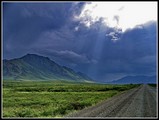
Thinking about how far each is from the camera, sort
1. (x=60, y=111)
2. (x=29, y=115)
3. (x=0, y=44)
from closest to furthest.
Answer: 1. (x=0, y=44)
2. (x=29, y=115)
3. (x=60, y=111)

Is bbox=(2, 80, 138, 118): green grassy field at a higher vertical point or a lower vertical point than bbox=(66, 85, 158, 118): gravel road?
lower

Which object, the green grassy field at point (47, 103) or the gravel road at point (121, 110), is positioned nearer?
the gravel road at point (121, 110)

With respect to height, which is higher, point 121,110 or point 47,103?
point 121,110

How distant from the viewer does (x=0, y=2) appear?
2223 cm

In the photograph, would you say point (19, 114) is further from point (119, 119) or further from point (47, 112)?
point (119, 119)

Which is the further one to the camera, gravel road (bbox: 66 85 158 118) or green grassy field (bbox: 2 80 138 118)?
green grassy field (bbox: 2 80 138 118)

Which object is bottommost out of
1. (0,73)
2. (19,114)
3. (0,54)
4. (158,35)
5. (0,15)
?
(19,114)

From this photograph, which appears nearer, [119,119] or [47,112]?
[119,119]

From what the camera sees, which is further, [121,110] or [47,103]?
[47,103]

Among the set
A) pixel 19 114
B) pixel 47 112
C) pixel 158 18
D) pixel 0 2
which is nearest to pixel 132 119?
pixel 158 18

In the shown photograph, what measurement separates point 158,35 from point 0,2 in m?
12.0

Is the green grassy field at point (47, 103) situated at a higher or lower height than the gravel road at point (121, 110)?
lower

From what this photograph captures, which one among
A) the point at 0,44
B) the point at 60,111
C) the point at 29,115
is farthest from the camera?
the point at 60,111

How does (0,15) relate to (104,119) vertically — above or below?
above
